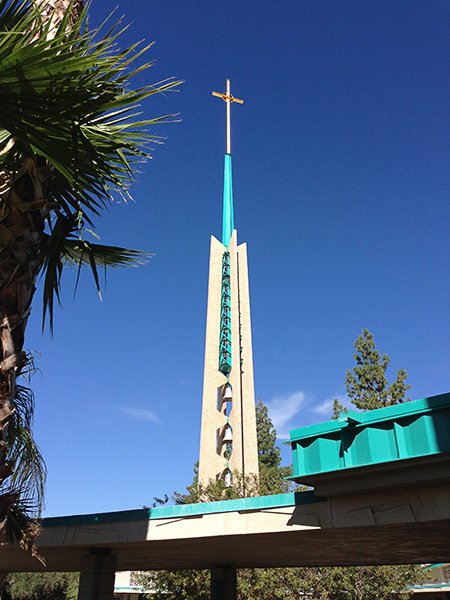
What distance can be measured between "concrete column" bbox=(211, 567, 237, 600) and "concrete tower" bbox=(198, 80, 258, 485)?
1002cm

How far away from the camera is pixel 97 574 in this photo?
1513 centimetres

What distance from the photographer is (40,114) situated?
5805 millimetres

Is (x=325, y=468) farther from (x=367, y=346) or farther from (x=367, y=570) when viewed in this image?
(x=367, y=346)

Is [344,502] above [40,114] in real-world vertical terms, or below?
below

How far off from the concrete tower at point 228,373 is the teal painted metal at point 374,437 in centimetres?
1985

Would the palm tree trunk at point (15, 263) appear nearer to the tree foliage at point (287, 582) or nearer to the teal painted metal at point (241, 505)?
the teal painted metal at point (241, 505)

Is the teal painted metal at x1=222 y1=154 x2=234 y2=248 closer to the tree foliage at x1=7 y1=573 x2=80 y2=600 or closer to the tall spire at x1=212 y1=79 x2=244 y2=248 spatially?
the tall spire at x1=212 y1=79 x2=244 y2=248

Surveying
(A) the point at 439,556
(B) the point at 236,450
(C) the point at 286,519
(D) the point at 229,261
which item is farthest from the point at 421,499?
(D) the point at 229,261

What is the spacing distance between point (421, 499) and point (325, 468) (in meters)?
1.71

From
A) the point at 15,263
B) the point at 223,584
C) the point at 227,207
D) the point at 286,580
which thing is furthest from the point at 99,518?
the point at 227,207

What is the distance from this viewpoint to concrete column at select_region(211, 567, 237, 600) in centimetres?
1840

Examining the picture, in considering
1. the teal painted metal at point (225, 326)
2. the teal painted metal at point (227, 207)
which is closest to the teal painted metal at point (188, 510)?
the teal painted metal at point (225, 326)

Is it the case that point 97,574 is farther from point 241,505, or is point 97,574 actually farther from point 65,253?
point 65,253

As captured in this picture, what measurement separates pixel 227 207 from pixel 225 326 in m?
11.3
